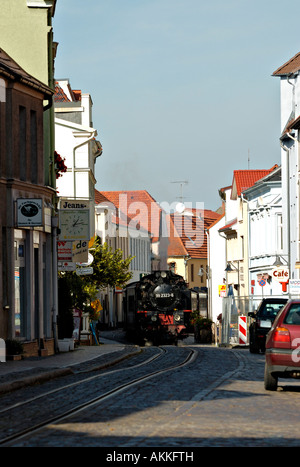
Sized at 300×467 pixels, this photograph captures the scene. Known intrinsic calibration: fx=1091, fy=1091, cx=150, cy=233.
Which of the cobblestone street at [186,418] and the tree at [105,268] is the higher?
the tree at [105,268]

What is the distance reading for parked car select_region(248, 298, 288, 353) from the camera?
33562mm

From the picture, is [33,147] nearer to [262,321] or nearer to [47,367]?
[262,321]

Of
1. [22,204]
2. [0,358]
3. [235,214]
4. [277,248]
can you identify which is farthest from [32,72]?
[235,214]

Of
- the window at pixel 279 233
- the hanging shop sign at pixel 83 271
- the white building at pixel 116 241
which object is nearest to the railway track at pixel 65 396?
the hanging shop sign at pixel 83 271

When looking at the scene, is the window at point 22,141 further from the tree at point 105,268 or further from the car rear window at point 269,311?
the tree at point 105,268

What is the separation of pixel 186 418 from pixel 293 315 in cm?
527

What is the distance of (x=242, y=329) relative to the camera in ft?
134

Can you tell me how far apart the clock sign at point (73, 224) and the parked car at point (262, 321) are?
243 inches

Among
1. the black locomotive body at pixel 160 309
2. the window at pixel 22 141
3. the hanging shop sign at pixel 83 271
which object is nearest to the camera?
the window at pixel 22 141

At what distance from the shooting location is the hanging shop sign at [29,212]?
91.6 ft
